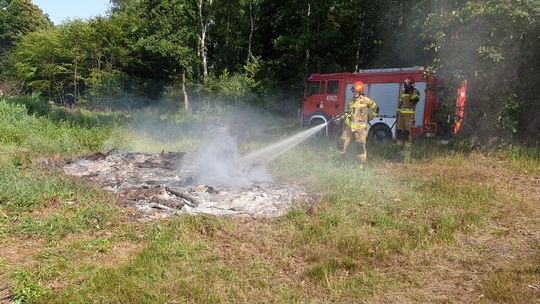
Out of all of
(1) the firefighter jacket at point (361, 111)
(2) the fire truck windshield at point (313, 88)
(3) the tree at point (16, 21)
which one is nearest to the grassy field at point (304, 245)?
(1) the firefighter jacket at point (361, 111)

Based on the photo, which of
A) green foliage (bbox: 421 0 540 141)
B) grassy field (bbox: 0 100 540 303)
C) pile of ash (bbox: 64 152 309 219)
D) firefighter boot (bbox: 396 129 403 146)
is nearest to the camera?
grassy field (bbox: 0 100 540 303)

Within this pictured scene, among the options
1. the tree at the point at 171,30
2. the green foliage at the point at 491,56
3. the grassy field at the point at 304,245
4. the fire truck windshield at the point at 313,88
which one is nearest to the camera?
the grassy field at the point at 304,245

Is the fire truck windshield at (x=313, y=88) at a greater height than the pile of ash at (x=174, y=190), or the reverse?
the fire truck windshield at (x=313, y=88)

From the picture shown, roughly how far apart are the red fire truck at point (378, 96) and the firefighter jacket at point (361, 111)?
114 inches

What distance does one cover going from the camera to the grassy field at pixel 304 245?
11.7ft

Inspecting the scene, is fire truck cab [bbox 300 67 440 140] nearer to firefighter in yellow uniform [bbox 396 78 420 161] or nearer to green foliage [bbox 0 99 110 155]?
firefighter in yellow uniform [bbox 396 78 420 161]

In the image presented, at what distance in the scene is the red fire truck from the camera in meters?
10.8

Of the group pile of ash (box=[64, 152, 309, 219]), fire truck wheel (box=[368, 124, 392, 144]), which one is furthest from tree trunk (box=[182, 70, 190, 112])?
pile of ash (box=[64, 152, 309, 219])

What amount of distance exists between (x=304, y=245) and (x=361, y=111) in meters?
4.32

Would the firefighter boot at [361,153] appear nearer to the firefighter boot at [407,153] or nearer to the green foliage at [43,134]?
the firefighter boot at [407,153]

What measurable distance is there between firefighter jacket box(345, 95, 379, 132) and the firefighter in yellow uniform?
44.6 inches

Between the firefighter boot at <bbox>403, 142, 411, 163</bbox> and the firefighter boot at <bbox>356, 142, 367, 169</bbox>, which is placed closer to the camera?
the firefighter boot at <bbox>356, 142, 367, 169</bbox>

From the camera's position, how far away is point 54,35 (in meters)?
28.2

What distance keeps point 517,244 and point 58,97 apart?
3067cm
